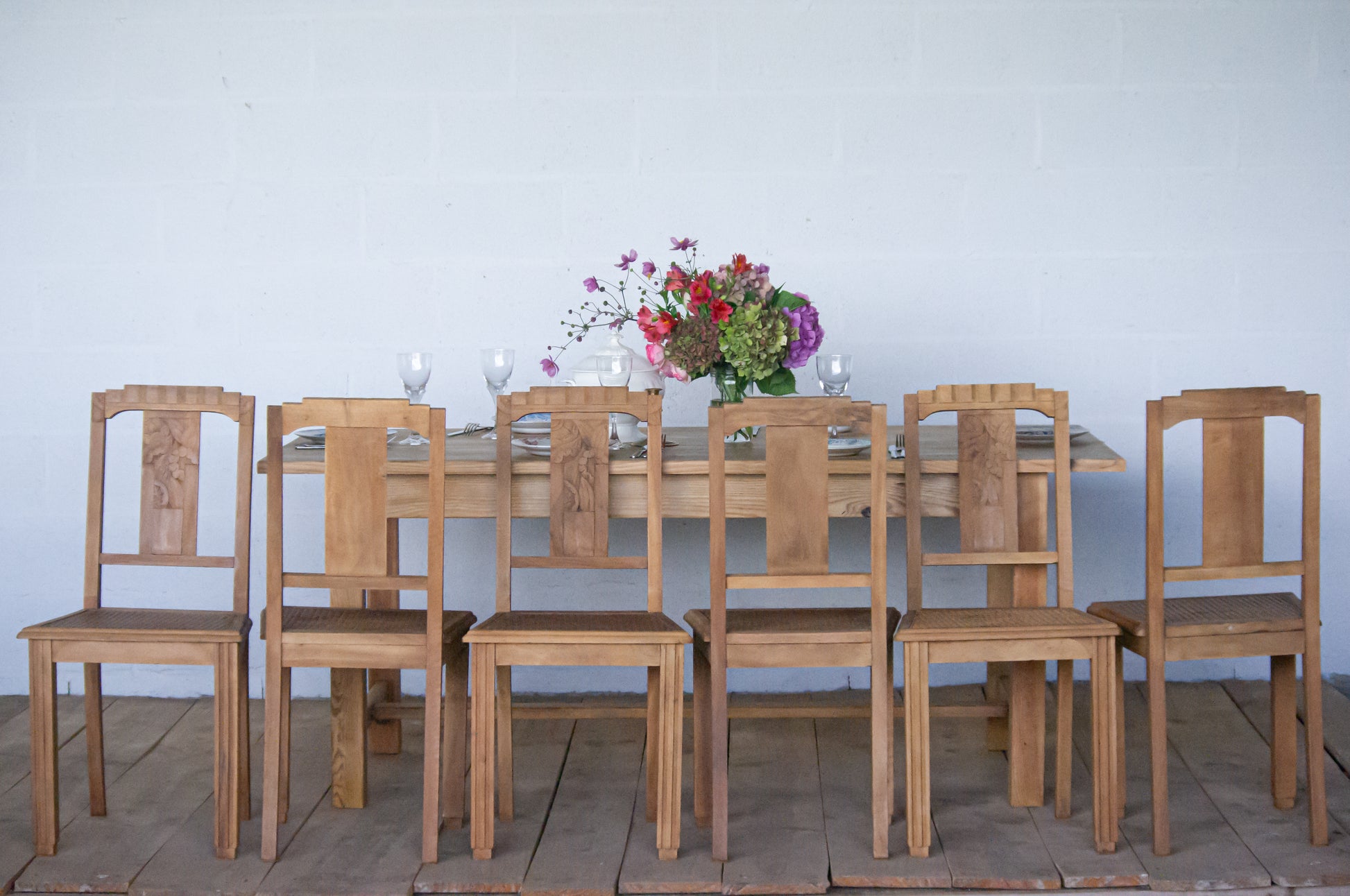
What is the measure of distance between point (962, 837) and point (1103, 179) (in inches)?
72.0

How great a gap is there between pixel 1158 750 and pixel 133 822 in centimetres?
204

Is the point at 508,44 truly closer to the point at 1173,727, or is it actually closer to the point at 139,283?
the point at 139,283

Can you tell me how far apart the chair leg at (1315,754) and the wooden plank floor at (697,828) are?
0.15ft

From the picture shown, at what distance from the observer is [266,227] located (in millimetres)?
3156

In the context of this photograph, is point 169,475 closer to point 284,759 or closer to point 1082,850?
point 284,759

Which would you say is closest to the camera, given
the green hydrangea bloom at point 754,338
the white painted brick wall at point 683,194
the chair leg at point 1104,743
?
the chair leg at point 1104,743

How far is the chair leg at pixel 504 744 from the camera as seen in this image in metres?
2.30

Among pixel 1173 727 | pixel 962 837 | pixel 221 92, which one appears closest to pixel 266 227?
pixel 221 92

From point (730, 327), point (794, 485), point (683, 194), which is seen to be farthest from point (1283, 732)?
point (683, 194)

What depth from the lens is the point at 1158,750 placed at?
6.97ft

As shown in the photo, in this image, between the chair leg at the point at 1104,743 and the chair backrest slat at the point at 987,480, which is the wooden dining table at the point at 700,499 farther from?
the chair leg at the point at 1104,743

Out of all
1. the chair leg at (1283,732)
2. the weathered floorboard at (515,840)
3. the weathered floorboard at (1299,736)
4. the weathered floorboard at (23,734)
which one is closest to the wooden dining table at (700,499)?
the weathered floorboard at (515,840)

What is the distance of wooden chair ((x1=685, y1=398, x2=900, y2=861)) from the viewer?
207 centimetres

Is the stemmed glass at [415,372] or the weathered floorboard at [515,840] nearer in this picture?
the weathered floorboard at [515,840]
